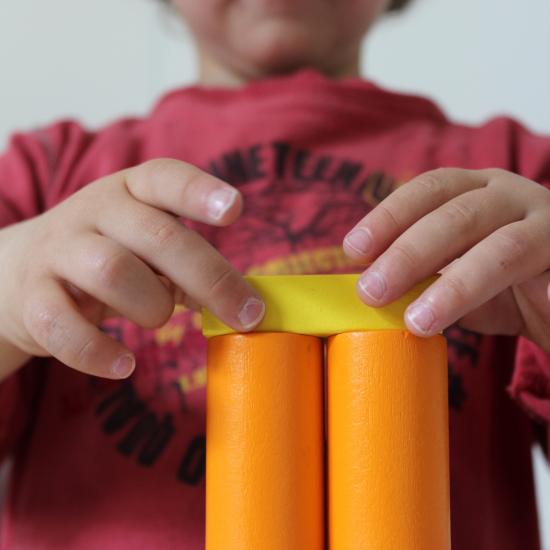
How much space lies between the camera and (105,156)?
745mm

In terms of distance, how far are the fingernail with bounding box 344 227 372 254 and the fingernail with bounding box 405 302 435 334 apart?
0.05 metres

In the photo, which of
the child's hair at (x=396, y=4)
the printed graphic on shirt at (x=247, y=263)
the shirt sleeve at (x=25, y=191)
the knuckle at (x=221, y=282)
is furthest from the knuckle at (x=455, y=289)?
the child's hair at (x=396, y=4)

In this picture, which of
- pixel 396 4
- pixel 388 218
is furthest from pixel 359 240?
pixel 396 4

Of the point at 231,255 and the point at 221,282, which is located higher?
the point at 231,255

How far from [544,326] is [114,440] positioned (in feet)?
1.13

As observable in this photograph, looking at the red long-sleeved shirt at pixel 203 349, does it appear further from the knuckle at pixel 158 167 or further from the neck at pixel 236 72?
the knuckle at pixel 158 167

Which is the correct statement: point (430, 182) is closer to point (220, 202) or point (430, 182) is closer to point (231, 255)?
point (220, 202)

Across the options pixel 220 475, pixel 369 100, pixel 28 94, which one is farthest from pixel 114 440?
pixel 28 94

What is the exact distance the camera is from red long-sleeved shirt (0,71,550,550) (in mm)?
620

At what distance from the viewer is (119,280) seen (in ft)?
1.43

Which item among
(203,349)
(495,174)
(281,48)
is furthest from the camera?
(281,48)

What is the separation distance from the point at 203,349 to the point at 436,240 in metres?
0.28

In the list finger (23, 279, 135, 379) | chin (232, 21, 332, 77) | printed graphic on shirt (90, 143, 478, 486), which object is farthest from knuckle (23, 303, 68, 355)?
chin (232, 21, 332, 77)

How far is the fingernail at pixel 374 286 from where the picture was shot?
16.2 inches
